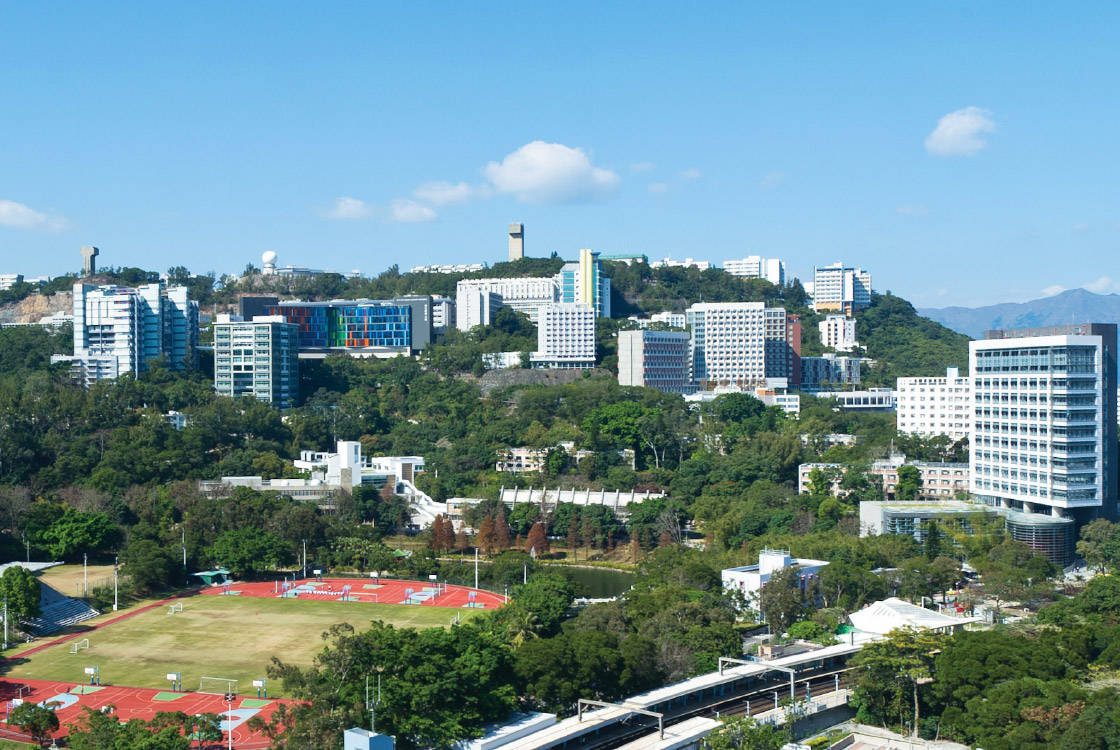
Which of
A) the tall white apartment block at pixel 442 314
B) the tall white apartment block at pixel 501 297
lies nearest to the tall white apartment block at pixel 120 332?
the tall white apartment block at pixel 442 314

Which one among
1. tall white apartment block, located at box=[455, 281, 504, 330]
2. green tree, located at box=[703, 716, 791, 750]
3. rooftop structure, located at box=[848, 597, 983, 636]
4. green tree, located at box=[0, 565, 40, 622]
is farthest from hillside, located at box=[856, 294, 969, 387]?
green tree, located at box=[703, 716, 791, 750]

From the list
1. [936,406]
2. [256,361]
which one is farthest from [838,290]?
[256,361]

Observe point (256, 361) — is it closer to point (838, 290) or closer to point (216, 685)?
point (216, 685)

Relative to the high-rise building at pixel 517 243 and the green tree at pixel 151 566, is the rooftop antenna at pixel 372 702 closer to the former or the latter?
the green tree at pixel 151 566

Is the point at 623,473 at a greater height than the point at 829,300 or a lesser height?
lesser

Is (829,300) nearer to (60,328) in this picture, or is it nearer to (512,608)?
(60,328)

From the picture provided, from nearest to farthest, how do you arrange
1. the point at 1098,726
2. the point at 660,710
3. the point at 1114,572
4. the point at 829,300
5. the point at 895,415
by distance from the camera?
the point at 1098,726 < the point at 660,710 < the point at 1114,572 < the point at 895,415 < the point at 829,300

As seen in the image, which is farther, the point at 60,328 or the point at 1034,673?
the point at 60,328

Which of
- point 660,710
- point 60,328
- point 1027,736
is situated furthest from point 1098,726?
point 60,328
